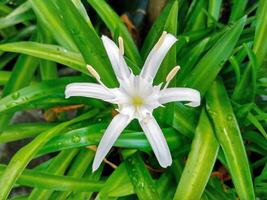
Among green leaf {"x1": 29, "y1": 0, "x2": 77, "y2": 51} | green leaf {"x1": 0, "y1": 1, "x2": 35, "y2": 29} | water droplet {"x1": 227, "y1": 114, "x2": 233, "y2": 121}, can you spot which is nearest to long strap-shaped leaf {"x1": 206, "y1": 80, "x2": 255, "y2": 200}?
water droplet {"x1": 227, "y1": 114, "x2": 233, "y2": 121}

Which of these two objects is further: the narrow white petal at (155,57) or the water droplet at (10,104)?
the water droplet at (10,104)

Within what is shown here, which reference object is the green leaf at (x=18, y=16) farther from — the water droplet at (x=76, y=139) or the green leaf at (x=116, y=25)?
the water droplet at (x=76, y=139)

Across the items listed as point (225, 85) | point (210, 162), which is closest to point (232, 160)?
point (210, 162)

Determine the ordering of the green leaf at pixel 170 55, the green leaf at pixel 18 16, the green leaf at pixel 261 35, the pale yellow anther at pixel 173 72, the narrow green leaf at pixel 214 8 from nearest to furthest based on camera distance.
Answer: the pale yellow anther at pixel 173 72 < the green leaf at pixel 170 55 < the green leaf at pixel 261 35 < the narrow green leaf at pixel 214 8 < the green leaf at pixel 18 16

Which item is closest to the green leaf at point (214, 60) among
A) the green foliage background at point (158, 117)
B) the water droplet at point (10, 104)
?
the green foliage background at point (158, 117)

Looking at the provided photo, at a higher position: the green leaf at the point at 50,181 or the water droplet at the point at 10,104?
the water droplet at the point at 10,104

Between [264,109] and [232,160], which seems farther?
[264,109]

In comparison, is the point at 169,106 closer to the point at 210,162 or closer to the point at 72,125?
the point at 210,162

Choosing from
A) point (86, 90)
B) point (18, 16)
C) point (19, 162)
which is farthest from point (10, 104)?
point (18, 16)
